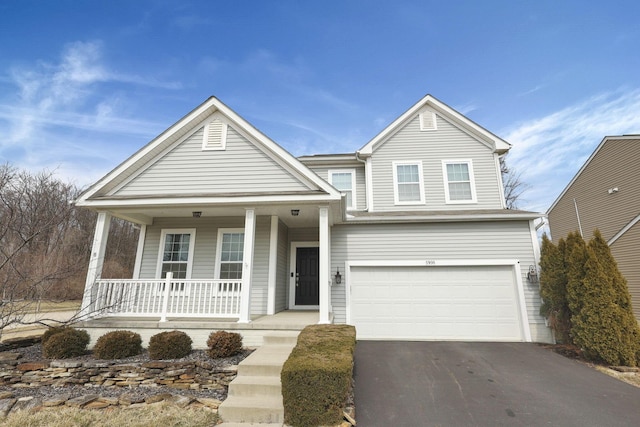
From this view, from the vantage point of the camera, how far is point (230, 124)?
7.42 metres

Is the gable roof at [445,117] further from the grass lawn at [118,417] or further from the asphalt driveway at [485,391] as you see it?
the grass lawn at [118,417]

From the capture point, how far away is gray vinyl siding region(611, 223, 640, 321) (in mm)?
10547

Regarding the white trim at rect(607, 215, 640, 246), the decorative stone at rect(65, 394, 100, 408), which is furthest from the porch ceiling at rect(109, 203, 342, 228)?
the white trim at rect(607, 215, 640, 246)

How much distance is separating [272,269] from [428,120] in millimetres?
7803

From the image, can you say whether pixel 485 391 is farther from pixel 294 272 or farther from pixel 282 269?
pixel 294 272

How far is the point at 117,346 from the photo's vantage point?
5.14m

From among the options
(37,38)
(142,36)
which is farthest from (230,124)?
(37,38)

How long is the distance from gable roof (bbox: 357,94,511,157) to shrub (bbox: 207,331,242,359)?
7.21 meters

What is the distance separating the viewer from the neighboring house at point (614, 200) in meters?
10.8

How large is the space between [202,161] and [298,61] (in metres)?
6.79

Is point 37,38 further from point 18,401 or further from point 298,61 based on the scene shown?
A: point 18,401

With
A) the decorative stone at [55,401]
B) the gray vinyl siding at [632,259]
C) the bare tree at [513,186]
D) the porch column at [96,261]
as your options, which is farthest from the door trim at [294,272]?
the bare tree at [513,186]

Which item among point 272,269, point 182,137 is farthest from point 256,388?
point 182,137

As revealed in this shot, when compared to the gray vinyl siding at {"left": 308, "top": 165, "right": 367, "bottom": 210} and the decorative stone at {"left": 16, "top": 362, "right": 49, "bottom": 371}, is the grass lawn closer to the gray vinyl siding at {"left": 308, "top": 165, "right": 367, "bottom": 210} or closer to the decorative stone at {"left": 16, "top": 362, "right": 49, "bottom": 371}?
the decorative stone at {"left": 16, "top": 362, "right": 49, "bottom": 371}
